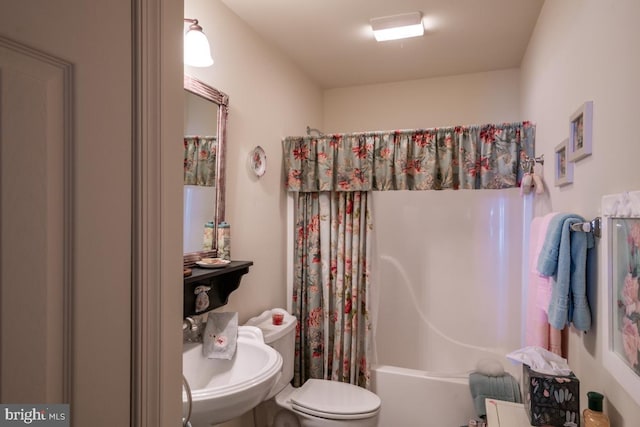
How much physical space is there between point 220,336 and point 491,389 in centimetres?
156

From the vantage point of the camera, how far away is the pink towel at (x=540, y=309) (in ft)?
4.77

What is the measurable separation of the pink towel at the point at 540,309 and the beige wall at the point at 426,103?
1.56 metres

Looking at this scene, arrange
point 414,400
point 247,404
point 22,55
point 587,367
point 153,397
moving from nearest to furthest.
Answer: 1. point 22,55
2. point 153,397
3. point 587,367
4. point 247,404
5. point 414,400

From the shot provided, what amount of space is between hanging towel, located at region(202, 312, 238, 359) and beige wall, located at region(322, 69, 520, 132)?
7.19ft

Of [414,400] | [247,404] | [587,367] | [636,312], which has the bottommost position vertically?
[414,400]

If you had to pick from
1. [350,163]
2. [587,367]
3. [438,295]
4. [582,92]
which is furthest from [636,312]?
[438,295]

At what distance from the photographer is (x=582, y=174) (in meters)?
1.31

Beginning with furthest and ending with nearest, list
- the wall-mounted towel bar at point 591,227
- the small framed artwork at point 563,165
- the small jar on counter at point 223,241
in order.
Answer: the small jar on counter at point 223,241 → the small framed artwork at point 563,165 → the wall-mounted towel bar at point 591,227

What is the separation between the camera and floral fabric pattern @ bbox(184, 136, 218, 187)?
6.11ft

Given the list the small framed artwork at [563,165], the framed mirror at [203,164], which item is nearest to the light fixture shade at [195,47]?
the framed mirror at [203,164]

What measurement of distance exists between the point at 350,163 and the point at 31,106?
6.64 feet

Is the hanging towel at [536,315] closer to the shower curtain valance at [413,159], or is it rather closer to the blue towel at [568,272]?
the blue towel at [568,272]

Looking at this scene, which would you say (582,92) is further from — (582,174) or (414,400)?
(414,400)

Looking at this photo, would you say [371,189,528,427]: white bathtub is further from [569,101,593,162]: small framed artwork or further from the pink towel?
[569,101,593,162]: small framed artwork
